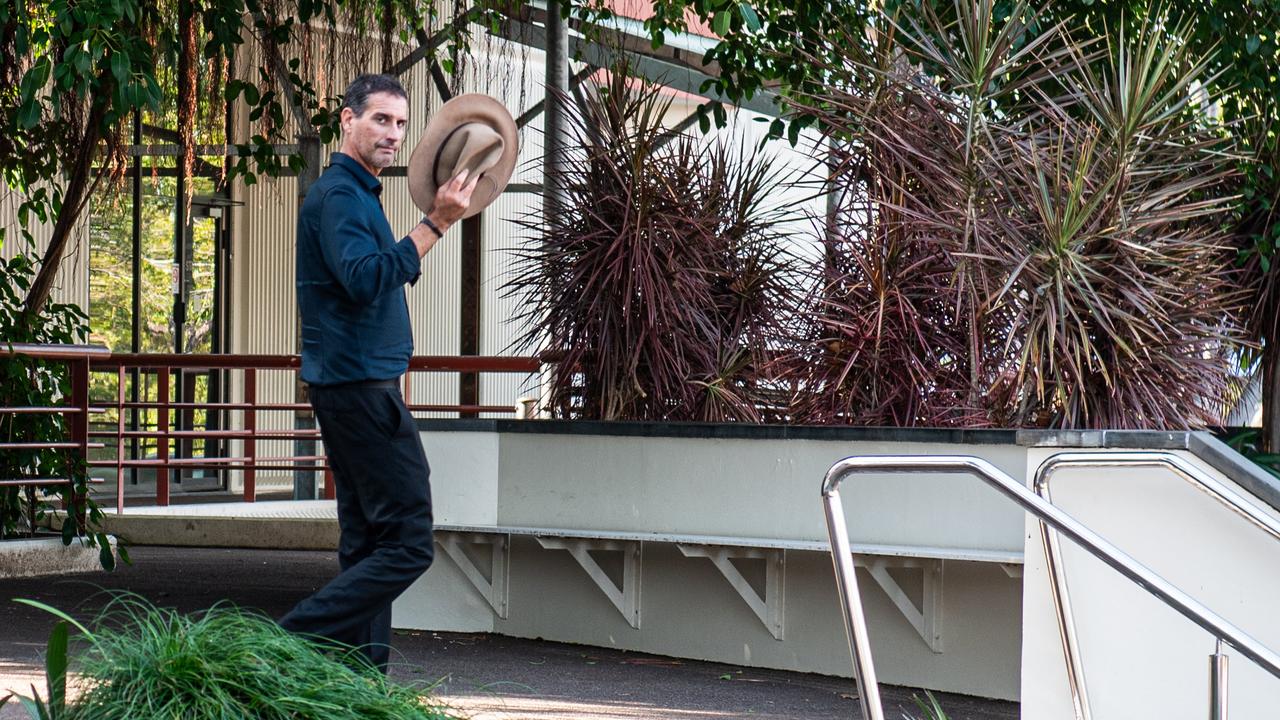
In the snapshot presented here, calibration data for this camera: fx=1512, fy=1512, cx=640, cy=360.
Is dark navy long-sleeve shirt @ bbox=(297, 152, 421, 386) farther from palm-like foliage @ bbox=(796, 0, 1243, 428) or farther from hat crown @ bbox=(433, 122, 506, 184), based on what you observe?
palm-like foliage @ bbox=(796, 0, 1243, 428)

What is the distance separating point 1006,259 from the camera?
5609mm

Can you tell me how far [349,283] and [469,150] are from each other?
73cm

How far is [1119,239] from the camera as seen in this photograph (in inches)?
225

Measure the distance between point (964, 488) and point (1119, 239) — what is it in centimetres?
127

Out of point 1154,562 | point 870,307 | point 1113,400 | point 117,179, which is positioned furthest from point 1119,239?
point 117,179

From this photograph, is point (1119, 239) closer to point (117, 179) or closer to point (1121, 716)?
point (1121, 716)

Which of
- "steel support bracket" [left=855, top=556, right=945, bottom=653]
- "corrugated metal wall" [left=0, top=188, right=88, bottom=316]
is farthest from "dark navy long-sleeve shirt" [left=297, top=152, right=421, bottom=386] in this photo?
"corrugated metal wall" [left=0, top=188, right=88, bottom=316]

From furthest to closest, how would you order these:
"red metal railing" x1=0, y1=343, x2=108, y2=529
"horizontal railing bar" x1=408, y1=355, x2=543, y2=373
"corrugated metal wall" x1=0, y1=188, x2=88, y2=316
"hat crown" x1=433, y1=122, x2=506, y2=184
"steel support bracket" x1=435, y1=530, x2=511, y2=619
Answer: "corrugated metal wall" x1=0, y1=188, x2=88, y2=316, "horizontal railing bar" x1=408, y1=355, x2=543, y2=373, "red metal railing" x1=0, y1=343, x2=108, y2=529, "steel support bracket" x1=435, y1=530, x2=511, y2=619, "hat crown" x1=433, y1=122, x2=506, y2=184

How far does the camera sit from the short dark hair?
4.12 metres

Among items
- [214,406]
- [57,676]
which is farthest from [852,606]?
[214,406]

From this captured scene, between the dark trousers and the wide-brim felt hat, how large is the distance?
0.68 m

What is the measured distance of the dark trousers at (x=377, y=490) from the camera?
390 cm

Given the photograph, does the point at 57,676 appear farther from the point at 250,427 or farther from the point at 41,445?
the point at 250,427

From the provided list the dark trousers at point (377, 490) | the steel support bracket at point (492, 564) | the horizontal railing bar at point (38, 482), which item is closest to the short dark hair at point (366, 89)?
the dark trousers at point (377, 490)
